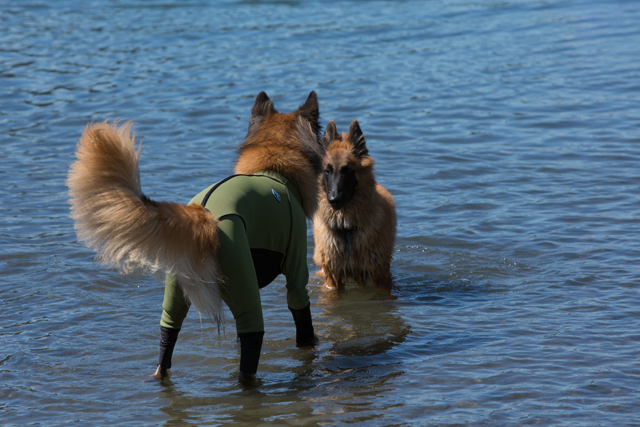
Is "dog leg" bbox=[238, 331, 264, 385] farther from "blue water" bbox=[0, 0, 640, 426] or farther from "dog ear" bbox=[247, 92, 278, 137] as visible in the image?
"dog ear" bbox=[247, 92, 278, 137]

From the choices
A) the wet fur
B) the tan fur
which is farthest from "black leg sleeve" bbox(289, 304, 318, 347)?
the wet fur

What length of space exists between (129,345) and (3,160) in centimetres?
604

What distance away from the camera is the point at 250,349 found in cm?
434

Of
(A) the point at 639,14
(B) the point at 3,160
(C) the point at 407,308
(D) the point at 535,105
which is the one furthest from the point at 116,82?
(A) the point at 639,14

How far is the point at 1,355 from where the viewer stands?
16.5 feet

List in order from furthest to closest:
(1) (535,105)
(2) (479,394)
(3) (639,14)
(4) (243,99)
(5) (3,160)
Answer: (3) (639,14) < (4) (243,99) < (1) (535,105) < (5) (3,160) < (2) (479,394)

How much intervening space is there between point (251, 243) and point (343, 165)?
96.7 inches

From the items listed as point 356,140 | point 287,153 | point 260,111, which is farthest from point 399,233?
point 287,153

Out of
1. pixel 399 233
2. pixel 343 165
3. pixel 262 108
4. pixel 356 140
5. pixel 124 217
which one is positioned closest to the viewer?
pixel 124 217

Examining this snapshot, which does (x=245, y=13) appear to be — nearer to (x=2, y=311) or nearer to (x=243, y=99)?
(x=243, y=99)

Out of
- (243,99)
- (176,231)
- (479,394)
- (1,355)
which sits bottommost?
(479,394)

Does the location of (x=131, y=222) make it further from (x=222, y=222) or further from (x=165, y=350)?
(x=165, y=350)

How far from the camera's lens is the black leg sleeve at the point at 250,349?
168 inches

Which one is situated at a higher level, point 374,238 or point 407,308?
point 374,238
